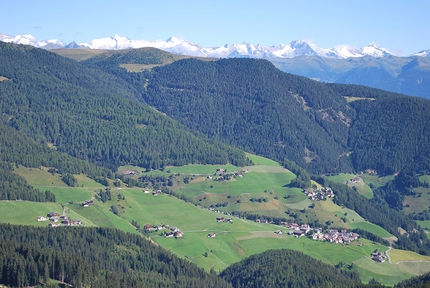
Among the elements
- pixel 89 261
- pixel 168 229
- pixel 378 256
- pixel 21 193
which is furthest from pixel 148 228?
pixel 378 256

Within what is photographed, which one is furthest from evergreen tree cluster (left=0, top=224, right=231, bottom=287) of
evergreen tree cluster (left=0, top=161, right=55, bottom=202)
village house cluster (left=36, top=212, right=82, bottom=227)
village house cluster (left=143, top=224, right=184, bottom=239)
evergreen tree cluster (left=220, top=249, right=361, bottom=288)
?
evergreen tree cluster (left=0, top=161, right=55, bottom=202)

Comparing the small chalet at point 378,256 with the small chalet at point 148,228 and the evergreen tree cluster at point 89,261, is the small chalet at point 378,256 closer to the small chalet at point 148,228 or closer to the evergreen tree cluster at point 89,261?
the evergreen tree cluster at point 89,261

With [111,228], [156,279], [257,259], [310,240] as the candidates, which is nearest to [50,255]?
[156,279]

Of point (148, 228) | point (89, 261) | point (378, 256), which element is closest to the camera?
point (89, 261)

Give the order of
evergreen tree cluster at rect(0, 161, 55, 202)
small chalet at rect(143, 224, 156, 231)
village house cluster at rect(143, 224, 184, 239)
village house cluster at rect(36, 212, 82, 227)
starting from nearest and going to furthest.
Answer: village house cluster at rect(36, 212, 82, 227)
evergreen tree cluster at rect(0, 161, 55, 202)
village house cluster at rect(143, 224, 184, 239)
small chalet at rect(143, 224, 156, 231)

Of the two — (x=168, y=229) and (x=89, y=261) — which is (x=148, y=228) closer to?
(x=168, y=229)

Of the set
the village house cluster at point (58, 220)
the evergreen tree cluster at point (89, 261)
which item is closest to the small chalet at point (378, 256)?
the evergreen tree cluster at point (89, 261)

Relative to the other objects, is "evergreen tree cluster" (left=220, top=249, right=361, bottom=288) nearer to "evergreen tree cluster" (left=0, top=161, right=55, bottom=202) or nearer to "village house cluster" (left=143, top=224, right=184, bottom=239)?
"village house cluster" (left=143, top=224, right=184, bottom=239)

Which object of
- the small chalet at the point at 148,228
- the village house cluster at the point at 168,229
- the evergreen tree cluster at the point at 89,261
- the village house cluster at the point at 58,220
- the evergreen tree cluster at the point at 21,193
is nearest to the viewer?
the evergreen tree cluster at the point at 89,261
